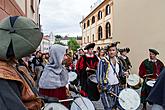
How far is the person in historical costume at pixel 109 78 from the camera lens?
6.17 meters

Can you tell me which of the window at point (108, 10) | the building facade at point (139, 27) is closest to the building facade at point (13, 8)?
the building facade at point (139, 27)

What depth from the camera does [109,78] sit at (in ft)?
20.5

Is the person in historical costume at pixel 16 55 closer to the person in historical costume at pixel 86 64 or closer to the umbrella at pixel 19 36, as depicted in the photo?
the umbrella at pixel 19 36

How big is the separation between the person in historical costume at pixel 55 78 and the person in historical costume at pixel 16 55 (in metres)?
3.47

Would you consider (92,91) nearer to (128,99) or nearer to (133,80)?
(133,80)

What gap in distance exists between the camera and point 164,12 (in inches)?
502

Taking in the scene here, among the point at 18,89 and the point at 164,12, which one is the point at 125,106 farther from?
the point at 164,12

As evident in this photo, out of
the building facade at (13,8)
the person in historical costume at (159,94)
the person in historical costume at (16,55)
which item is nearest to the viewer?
the person in historical costume at (16,55)

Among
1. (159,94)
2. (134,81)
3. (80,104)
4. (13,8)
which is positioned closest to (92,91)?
(134,81)

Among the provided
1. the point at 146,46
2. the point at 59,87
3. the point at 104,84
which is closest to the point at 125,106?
the point at 104,84

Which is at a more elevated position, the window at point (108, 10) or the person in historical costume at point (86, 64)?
the window at point (108, 10)

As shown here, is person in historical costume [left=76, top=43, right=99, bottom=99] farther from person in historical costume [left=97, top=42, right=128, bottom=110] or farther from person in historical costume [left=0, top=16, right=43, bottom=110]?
person in historical costume [left=0, top=16, right=43, bottom=110]

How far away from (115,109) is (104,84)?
2.04 ft

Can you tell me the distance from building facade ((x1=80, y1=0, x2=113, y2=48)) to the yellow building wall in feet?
59.7
